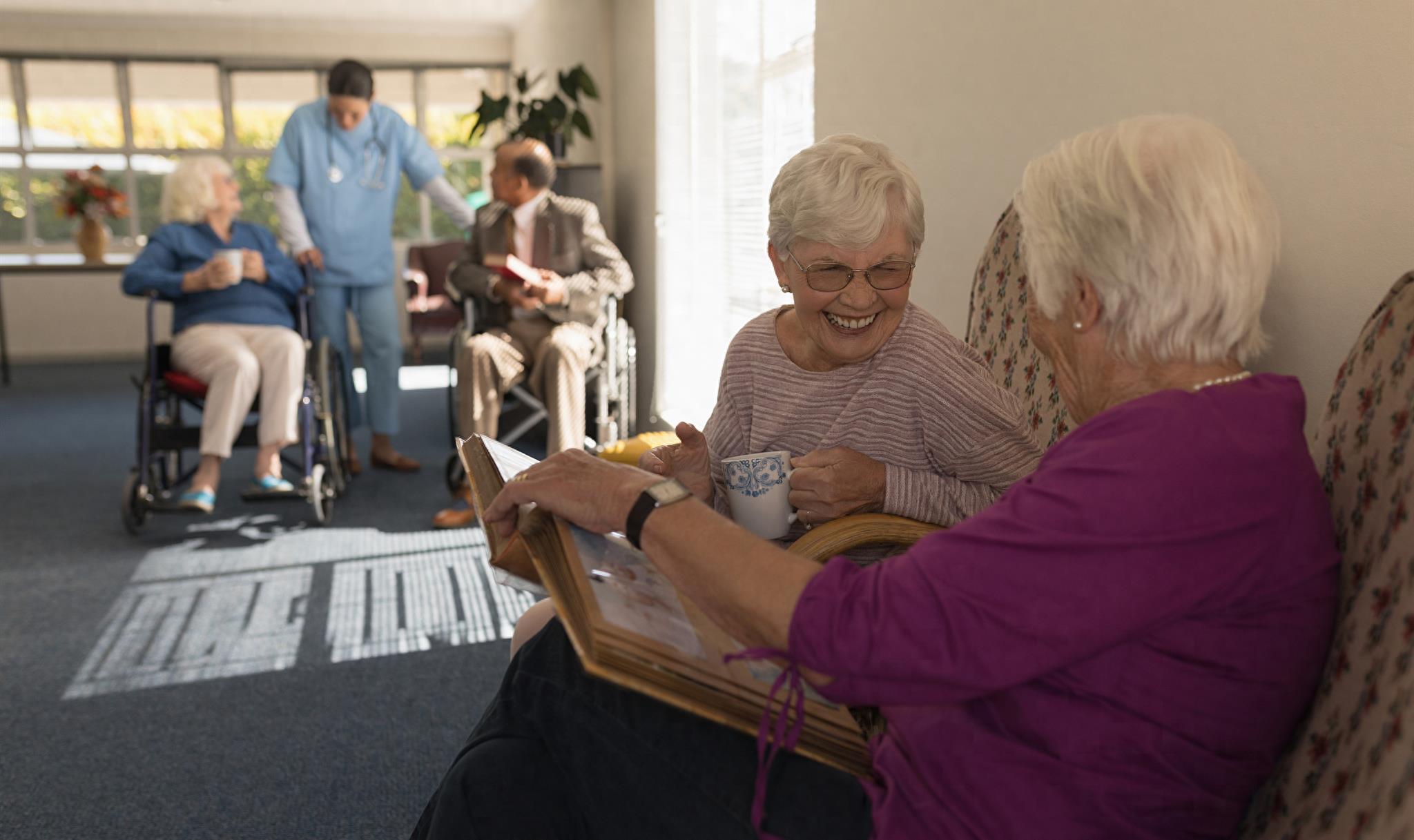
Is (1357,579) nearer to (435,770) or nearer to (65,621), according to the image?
(435,770)

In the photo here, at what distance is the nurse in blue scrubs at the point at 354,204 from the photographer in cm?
437

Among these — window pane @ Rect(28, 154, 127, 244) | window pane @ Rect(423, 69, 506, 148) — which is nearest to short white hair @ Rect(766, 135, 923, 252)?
window pane @ Rect(423, 69, 506, 148)

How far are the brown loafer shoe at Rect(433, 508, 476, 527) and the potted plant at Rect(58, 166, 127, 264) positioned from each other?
4749mm

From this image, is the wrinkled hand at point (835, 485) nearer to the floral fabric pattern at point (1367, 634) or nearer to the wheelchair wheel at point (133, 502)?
the floral fabric pattern at point (1367, 634)

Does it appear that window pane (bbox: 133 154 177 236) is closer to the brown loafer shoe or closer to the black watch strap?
the brown loafer shoe

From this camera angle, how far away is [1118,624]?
0.79 meters

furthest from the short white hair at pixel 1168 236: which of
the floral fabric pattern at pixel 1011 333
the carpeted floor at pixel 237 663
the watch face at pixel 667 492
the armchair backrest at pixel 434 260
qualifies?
the armchair backrest at pixel 434 260

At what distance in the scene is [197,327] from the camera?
12.5 ft

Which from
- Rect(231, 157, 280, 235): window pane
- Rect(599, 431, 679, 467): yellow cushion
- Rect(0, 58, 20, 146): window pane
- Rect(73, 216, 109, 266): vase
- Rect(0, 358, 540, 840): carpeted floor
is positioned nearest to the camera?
Rect(0, 358, 540, 840): carpeted floor

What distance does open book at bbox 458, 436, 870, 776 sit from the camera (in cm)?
88

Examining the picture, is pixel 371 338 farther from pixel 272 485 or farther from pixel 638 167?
pixel 638 167

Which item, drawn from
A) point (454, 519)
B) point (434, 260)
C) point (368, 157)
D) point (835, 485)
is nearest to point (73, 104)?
point (434, 260)

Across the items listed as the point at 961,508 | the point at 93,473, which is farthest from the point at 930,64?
the point at 93,473

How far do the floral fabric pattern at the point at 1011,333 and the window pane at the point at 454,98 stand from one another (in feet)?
25.0
